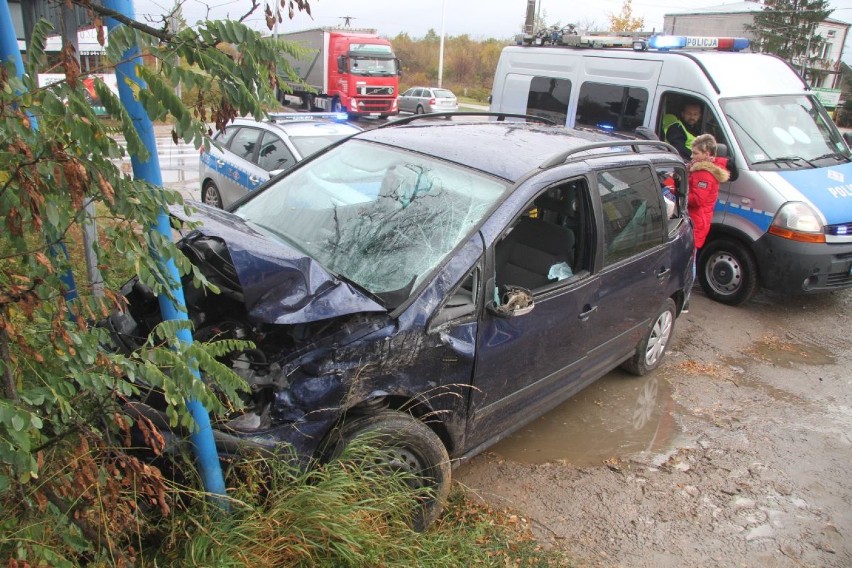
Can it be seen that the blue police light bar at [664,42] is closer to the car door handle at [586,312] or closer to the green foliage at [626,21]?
the car door handle at [586,312]

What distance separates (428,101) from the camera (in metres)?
31.2

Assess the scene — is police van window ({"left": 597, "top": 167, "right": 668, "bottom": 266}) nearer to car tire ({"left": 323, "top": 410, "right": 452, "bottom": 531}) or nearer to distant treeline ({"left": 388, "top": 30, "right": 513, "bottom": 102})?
car tire ({"left": 323, "top": 410, "right": 452, "bottom": 531})

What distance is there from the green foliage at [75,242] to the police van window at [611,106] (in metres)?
6.59

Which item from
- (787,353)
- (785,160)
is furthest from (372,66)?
(787,353)

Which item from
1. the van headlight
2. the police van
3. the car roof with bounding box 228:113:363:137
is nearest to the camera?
the van headlight

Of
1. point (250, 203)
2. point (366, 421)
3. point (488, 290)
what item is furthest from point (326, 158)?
point (366, 421)

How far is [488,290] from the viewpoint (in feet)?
10.3

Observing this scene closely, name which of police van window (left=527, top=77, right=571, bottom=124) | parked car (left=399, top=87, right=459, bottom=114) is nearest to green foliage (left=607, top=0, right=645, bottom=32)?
parked car (left=399, top=87, right=459, bottom=114)

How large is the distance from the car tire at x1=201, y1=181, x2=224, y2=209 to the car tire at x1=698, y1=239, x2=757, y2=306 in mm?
5894

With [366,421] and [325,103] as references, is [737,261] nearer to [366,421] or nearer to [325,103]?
[366,421]

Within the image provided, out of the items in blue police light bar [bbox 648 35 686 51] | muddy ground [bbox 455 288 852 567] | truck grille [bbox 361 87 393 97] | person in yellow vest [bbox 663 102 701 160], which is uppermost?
blue police light bar [bbox 648 35 686 51]

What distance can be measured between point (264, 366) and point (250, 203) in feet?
5.23

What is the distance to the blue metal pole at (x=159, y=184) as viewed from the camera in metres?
1.74

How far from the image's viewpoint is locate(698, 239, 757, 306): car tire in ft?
22.1
